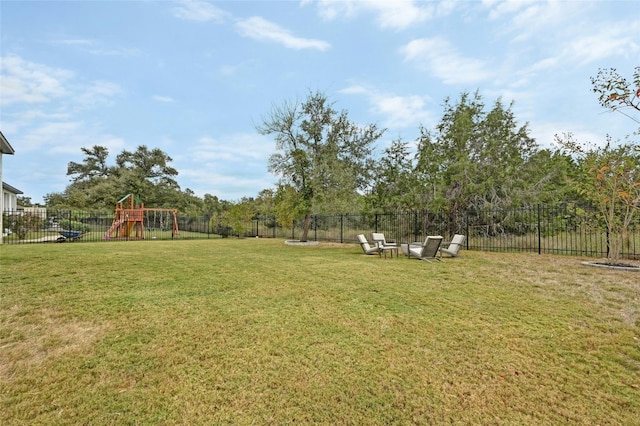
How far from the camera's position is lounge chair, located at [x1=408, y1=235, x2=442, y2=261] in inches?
349

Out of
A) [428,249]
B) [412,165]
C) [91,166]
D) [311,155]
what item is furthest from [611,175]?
[91,166]

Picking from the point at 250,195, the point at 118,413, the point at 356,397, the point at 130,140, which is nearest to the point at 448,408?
the point at 356,397

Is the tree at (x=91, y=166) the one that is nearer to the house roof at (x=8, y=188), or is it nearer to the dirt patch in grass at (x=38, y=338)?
the house roof at (x=8, y=188)

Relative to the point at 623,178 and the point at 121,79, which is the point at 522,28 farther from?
the point at 121,79

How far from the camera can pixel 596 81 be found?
22.0 ft

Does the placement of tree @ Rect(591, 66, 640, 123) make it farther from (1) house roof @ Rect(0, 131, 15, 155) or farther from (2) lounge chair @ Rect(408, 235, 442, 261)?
(1) house roof @ Rect(0, 131, 15, 155)

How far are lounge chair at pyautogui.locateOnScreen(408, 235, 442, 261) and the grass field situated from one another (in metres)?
3.23

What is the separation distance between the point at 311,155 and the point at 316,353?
13.0 meters

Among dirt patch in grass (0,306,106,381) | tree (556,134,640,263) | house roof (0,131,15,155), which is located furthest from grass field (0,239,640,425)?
house roof (0,131,15,155)

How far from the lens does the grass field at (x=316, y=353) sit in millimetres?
2188

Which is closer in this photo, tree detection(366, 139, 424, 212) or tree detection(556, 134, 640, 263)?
tree detection(556, 134, 640, 263)

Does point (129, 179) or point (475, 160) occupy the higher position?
point (129, 179)

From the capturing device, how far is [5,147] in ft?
43.1

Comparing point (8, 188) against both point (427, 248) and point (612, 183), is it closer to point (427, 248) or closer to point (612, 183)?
point (427, 248)
